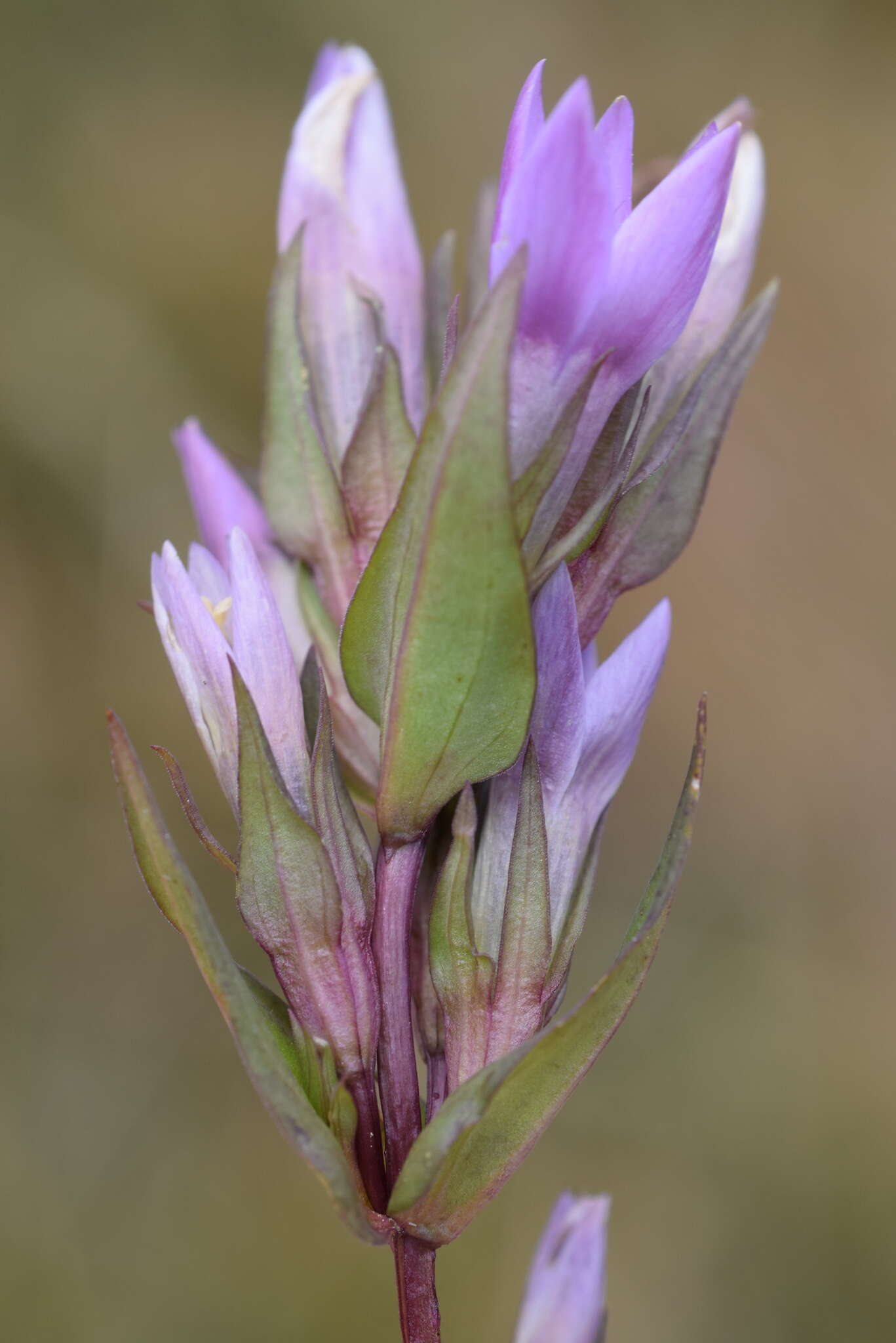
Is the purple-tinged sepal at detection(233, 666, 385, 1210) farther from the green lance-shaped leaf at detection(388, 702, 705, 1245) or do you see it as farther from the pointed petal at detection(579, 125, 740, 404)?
the pointed petal at detection(579, 125, 740, 404)

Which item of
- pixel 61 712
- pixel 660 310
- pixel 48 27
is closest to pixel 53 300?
pixel 48 27

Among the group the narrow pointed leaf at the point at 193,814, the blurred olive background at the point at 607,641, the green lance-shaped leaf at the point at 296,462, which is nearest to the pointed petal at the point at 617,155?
the green lance-shaped leaf at the point at 296,462

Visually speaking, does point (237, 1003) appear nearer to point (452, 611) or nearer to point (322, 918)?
point (322, 918)

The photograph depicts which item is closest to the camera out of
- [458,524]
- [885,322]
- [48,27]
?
[458,524]

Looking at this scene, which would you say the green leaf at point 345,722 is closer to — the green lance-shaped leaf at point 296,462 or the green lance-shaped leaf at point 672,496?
the green lance-shaped leaf at point 296,462

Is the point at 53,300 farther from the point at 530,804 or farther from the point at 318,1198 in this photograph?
the point at 530,804

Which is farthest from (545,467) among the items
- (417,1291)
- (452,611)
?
(417,1291)
